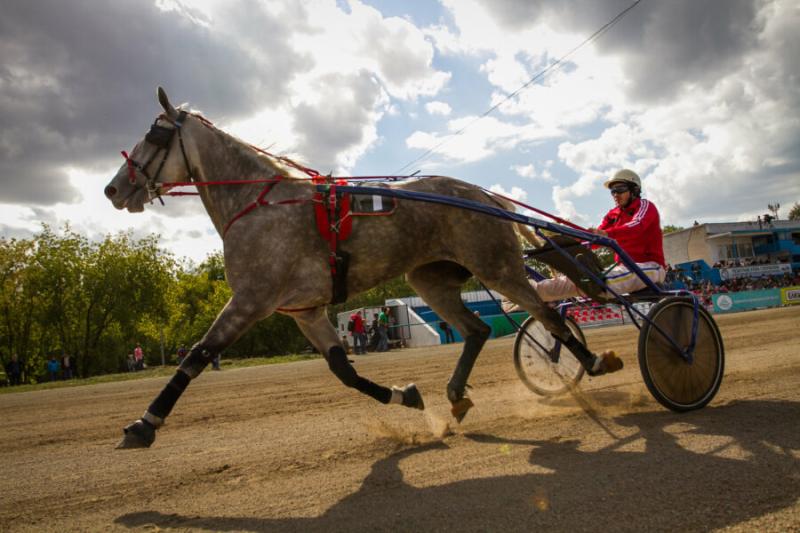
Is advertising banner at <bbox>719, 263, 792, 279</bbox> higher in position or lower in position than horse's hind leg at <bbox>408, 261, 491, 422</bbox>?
higher

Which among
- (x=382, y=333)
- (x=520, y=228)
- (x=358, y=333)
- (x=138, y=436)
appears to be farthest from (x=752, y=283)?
(x=138, y=436)

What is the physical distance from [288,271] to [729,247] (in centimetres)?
6864

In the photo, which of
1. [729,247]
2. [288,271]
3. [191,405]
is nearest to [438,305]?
[288,271]

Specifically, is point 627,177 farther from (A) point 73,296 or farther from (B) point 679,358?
(A) point 73,296

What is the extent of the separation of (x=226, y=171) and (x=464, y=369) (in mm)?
2807

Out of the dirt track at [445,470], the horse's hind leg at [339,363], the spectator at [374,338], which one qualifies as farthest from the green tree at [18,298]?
the horse's hind leg at [339,363]

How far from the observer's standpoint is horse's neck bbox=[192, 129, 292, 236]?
14.7ft

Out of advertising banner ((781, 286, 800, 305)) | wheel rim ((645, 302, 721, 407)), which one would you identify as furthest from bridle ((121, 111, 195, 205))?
advertising banner ((781, 286, 800, 305))

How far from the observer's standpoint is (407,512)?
2.79 m

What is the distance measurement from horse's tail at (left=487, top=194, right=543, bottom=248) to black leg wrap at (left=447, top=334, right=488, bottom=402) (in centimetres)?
114

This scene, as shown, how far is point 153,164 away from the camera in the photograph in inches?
182

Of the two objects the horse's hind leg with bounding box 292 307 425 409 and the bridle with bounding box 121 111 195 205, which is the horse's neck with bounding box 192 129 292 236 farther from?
the horse's hind leg with bounding box 292 307 425 409

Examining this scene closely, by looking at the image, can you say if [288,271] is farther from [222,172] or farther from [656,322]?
[656,322]

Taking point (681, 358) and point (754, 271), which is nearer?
point (681, 358)
